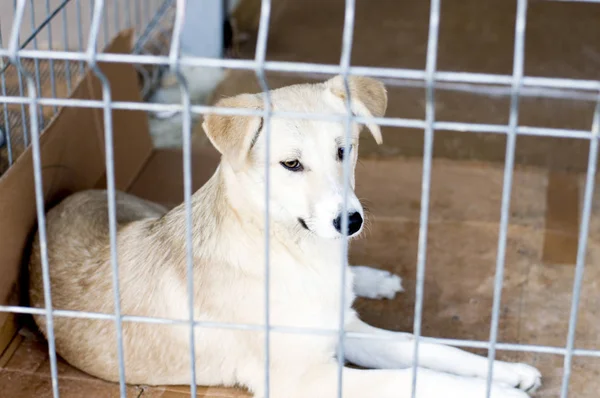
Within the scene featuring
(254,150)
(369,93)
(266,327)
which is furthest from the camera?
(369,93)

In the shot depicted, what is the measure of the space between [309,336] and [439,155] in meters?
2.38

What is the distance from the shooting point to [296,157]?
3004mm

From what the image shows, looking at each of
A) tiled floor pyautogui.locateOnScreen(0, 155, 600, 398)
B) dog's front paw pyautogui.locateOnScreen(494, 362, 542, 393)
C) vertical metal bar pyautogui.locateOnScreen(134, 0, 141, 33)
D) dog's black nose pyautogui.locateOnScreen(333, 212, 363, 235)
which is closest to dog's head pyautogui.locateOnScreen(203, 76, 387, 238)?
dog's black nose pyautogui.locateOnScreen(333, 212, 363, 235)

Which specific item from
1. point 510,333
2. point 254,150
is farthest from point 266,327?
point 510,333

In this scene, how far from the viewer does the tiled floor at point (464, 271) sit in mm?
3455

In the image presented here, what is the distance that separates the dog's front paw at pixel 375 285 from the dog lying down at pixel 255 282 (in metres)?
0.50

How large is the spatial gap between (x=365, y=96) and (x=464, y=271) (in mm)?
1284

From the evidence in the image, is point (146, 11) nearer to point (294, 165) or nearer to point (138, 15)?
point (138, 15)

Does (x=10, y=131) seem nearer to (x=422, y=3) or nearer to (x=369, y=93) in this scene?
(x=369, y=93)

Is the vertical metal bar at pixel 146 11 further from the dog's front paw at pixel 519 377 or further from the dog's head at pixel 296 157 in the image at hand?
the dog's front paw at pixel 519 377

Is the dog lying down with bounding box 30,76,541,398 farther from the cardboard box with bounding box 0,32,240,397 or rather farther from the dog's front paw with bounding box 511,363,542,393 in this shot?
the cardboard box with bounding box 0,32,240,397

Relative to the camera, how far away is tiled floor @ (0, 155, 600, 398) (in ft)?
11.3

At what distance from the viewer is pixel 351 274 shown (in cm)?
345

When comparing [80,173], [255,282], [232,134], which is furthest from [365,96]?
[80,173]
